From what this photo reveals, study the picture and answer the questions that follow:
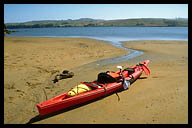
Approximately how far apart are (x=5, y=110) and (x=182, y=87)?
7145 mm

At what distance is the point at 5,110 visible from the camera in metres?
5.78

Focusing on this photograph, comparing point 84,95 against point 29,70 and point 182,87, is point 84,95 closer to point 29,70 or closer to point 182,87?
point 182,87

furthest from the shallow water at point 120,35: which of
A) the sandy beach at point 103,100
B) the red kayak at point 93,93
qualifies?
the red kayak at point 93,93

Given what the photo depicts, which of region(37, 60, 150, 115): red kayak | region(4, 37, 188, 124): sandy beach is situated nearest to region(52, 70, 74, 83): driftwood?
region(4, 37, 188, 124): sandy beach

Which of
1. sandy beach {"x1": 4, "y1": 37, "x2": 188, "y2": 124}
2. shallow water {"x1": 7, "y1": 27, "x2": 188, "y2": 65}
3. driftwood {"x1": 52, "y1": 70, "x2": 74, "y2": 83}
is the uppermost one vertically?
shallow water {"x1": 7, "y1": 27, "x2": 188, "y2": 65}

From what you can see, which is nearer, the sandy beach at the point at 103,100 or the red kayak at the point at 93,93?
the sandy beach at the point at 103,100

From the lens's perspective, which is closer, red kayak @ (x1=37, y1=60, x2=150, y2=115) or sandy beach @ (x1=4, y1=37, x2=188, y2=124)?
sandy beach @ (x1=4, y1=37, x2=188, y2=124)

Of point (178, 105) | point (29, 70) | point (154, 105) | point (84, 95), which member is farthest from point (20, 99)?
point (178, 105)

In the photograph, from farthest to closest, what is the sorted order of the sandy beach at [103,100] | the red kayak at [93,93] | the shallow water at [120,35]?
1. the shallow water at [120,35]
2. the red kayak at [93,93]
3. the sandy beach at [103,100]

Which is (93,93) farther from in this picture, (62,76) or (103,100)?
(62,76)

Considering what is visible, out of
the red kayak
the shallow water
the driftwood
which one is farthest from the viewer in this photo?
the shallow water

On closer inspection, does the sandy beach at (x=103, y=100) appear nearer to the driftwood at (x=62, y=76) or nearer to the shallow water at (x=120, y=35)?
the driftwood at (x=62, y=76)

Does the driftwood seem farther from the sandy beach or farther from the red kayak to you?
the red kayak

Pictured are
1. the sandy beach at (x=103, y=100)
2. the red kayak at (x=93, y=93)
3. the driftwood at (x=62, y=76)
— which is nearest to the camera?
the sandy beach at (x=103, y=100)
